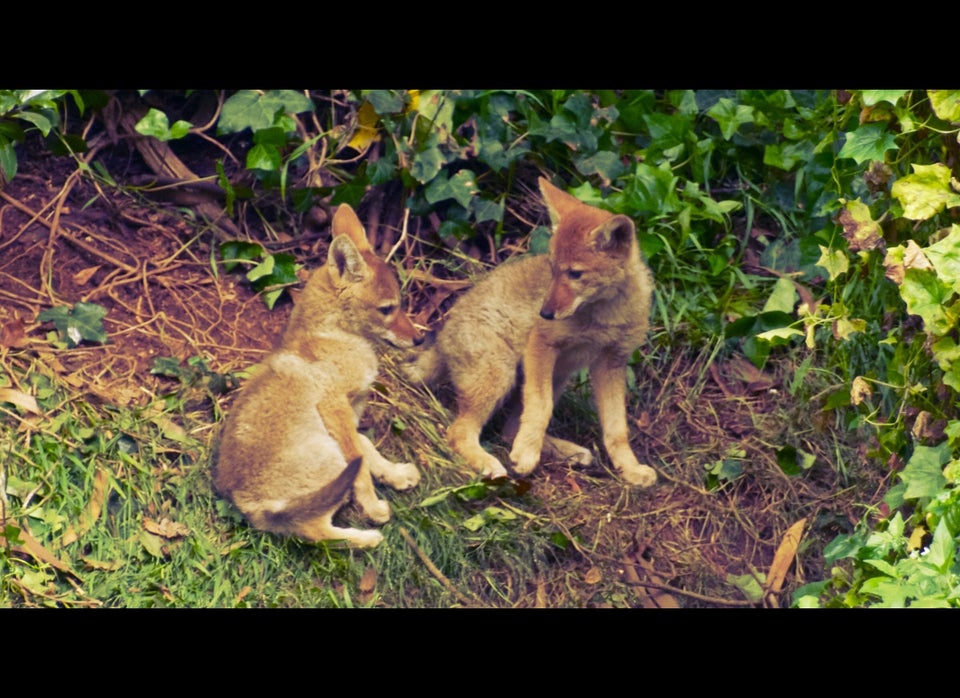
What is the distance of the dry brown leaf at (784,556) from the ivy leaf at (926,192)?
1.32m

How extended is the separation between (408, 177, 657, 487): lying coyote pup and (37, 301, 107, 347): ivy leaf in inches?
49.4

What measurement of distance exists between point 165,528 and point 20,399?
769 millimetres

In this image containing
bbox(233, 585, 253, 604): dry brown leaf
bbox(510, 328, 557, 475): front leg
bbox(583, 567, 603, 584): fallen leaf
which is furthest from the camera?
bbox(510, 328, 557, 475): front leg

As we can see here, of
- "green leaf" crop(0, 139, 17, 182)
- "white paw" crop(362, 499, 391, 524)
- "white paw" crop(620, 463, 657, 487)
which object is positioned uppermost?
"green leaf" crop(0, 139, 17, 182)

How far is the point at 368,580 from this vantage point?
195 inches

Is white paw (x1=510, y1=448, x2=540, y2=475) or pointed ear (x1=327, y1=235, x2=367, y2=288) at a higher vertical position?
pointed ear (x1=327, y1=235, x2=367, y2=288)

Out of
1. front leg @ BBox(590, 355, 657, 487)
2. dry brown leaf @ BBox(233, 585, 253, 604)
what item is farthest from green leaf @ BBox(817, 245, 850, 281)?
dry brown leaf @ BBox(233, 585, 253, 604)

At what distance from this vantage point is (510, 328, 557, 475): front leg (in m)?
5.12

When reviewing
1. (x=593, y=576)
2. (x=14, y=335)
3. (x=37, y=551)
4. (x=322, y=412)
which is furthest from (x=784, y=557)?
(x=14, y=335)

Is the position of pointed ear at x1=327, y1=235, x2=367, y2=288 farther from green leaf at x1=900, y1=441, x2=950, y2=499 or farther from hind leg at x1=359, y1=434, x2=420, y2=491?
green leaf at x1=900, y1=441, x2=950, y2=499

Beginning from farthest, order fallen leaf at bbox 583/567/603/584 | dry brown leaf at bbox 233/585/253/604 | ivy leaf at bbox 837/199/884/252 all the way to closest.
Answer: fallen leaf at bbox 583/567/603/584 → dry brown leaf at bbox 233/585/253/604 → ivy leaf at bbox 837/199/884/252

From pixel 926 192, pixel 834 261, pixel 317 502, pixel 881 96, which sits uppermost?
pixel 881 96

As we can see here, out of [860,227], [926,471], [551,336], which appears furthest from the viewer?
[551,336]

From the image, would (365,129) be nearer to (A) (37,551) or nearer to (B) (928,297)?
(A) (37,551)
